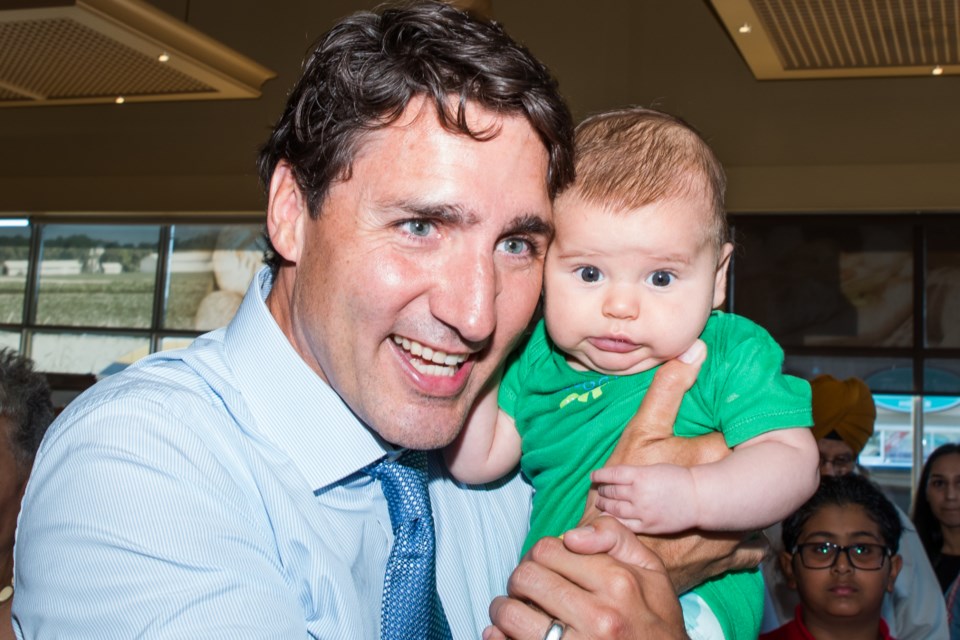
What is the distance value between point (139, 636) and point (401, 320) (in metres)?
0.50

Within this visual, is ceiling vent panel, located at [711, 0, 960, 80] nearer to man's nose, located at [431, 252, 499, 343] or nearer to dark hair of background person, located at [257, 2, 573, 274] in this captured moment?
dark hair of background person, located at [257, 2, 573, 274]

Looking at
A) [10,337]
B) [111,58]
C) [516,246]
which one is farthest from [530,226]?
[10,337]

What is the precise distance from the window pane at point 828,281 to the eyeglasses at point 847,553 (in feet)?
10.8

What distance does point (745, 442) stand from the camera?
1.45 meters

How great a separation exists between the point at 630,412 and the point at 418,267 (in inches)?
18.5

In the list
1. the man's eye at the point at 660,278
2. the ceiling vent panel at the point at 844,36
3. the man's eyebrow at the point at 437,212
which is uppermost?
the ceiling vent panel at the point at 844,36

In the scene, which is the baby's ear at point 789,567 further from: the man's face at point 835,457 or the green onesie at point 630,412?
the green onesie at point 630,412

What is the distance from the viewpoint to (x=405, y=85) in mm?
1315

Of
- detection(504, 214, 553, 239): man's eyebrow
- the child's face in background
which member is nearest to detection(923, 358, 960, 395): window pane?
the child's face in background

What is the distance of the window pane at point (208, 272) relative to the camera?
24.8 ft

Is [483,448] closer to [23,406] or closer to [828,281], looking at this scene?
[23,406]

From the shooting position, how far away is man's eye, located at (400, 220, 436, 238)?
1.28 m

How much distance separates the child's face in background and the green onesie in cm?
156

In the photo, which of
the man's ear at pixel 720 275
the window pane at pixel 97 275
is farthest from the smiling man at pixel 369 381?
the window pane at pixel 97 275
